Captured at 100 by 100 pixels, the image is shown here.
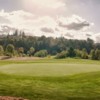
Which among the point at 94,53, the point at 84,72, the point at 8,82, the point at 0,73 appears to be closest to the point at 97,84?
the point at 84,72

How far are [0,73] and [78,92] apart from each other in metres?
17.9

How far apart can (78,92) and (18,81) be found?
10.5m

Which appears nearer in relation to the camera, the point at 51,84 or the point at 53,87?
the point at 53,87

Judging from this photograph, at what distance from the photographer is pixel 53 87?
35875 mm

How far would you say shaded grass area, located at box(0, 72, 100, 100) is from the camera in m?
30.0

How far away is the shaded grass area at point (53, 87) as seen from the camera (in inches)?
1181

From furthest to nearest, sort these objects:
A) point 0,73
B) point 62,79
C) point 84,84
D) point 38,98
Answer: point 0,73
point 62,79
point 84,84
point 38,98

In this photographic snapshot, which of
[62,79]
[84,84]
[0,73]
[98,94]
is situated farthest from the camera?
[0,73]

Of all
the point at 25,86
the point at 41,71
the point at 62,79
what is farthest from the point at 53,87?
the point at 41,71

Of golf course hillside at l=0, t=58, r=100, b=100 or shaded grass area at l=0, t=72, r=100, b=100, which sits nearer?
shaded grass area at l=0, t=72, r=100, b=100

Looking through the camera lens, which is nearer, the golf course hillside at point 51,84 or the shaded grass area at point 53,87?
the shaded grass area at point 53,87

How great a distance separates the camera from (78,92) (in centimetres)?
3294

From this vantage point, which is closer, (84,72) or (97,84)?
(97,84)

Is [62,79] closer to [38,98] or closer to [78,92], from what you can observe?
[78,92]
